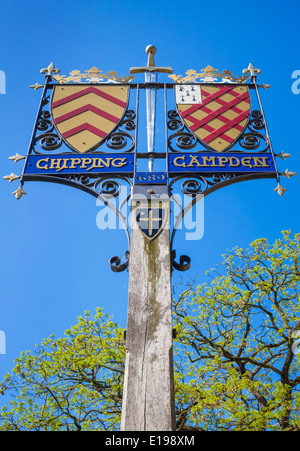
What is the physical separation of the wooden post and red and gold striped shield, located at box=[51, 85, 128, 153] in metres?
1.41

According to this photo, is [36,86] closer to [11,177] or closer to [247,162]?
[11,177]

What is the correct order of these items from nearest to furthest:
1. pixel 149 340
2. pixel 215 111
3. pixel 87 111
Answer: pixel 149 340, pixel 87 111, pixel 215 111

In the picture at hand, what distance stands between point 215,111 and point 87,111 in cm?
140

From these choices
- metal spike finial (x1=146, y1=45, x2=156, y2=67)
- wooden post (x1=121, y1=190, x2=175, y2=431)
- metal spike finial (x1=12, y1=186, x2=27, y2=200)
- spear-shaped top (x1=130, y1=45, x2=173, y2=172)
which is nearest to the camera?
wooden post (x1=121, y1=190, x2=175, y2=431)

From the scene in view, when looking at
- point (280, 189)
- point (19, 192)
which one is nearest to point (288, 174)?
point (280, 189)

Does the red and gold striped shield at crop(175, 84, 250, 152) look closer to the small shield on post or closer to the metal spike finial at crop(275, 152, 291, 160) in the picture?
the metal spike finial at crop(275, 152, 291, 160)

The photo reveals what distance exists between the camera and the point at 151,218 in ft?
12.4

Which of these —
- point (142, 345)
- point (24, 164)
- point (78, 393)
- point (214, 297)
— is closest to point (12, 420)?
point (78, 393)

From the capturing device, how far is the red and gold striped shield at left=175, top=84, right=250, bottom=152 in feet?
15.6

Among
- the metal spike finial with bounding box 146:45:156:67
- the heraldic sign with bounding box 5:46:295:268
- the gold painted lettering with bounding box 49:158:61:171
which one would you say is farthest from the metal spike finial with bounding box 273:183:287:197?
the metal spike finial with bounding box 146:45:156:67

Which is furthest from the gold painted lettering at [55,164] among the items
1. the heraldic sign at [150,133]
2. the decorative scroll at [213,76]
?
the decorative scroll at [213,76]

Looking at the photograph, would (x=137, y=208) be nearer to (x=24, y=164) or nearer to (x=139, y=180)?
(x=139, y=180)
